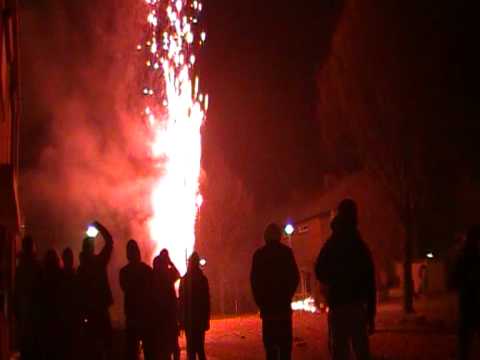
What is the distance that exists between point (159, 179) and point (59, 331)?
24010mm

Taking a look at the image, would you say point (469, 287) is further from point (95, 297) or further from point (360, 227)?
point (360, 227)

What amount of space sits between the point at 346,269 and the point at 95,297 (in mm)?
4116

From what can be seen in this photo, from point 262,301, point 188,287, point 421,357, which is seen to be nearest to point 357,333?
point 262,301

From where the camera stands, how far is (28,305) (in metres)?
10.2

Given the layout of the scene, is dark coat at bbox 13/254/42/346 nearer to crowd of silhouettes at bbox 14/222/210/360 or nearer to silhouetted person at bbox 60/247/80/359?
crowd of silhouettes at bbox 14/222/210/360

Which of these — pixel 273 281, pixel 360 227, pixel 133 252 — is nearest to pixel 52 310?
pixel 133 252

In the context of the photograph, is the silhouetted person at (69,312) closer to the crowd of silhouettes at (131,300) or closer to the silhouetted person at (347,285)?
the crowd of silhouettes at (131,300)

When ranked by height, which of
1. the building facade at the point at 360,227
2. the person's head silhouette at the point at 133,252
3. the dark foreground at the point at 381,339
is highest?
the building facade at the point at 360,227

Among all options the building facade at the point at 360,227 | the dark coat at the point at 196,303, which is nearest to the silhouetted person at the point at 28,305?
the dark coat at the point at 196,303

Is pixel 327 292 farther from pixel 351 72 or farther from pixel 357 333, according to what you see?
pixel 351 72

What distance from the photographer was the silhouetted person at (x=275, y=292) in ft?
29.1

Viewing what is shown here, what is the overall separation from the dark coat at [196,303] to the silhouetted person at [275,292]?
3358 millimetres

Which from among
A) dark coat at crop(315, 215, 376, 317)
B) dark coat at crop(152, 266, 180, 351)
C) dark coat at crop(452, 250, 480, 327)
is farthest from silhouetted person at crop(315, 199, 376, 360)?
dark coat at crop(152, 266, 180, 351)

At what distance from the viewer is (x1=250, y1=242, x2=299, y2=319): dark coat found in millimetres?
8883
